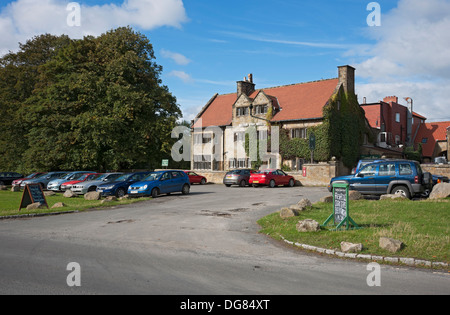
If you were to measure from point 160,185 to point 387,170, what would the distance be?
13.0 meters

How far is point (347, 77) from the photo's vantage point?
1694 inches

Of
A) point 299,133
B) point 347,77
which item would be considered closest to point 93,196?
point 299,133

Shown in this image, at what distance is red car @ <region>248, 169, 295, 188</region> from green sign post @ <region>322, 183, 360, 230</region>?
67.8 feet

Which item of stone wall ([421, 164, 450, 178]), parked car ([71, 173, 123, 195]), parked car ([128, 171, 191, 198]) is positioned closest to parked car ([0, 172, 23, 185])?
parked car ([71, 173, 123, 195])

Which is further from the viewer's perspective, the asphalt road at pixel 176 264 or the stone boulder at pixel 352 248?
the stone boulder at pixel 352 248

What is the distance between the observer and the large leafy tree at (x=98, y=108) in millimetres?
39750

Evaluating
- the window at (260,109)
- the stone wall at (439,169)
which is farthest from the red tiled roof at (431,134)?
the stone wall at (439,169)

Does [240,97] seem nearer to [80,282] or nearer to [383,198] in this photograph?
[383,198]

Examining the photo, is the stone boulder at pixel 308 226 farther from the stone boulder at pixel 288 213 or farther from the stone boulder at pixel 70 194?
the stone boulder at pixel 70 194

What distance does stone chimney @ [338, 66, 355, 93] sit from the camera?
141ft

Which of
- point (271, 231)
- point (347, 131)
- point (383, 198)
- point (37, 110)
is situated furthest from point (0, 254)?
point (347, 131)

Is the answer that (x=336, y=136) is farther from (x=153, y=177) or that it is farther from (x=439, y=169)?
(x=153, y=177)

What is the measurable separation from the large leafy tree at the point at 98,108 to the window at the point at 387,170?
2692 centimetres

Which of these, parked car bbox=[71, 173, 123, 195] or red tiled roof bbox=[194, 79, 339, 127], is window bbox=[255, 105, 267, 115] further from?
parked car bbox=[71, 173, 123, 195]
